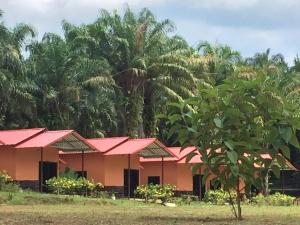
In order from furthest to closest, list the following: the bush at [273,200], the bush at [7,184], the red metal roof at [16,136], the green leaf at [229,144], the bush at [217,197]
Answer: the bush at [217,197]
the bush at [273,200]
the red metal roof at [16,136]
the bush at [7,184]
the green leaf at [229,144]

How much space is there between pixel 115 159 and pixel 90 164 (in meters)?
1.45

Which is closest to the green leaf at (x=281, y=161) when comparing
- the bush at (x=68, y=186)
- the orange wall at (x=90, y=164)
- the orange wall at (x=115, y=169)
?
the bush at (x=68, y=186)

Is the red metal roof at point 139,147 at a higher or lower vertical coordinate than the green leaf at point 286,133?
higher

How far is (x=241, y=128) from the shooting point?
44.2ft

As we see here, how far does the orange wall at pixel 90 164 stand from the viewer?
110 feet

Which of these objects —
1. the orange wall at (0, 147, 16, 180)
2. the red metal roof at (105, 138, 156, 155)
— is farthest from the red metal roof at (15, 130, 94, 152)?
the red metal roof at (105, 138, 156, 155)

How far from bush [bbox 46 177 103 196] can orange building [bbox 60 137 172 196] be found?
7.52 ft

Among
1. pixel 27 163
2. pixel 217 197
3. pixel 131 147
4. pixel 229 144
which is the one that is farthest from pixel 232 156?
pixel 217 197

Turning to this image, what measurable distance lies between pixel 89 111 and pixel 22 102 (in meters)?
5.18

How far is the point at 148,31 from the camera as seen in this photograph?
37125 millimetres

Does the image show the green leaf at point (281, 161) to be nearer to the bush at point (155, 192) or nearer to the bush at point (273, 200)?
the bush at point (155, 192)

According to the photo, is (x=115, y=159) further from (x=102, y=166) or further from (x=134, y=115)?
(x=134, y=115)

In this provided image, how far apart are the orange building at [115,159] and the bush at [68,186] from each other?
7.52ft

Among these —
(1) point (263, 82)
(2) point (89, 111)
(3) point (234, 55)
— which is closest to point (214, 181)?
(1) point (263, 82)
